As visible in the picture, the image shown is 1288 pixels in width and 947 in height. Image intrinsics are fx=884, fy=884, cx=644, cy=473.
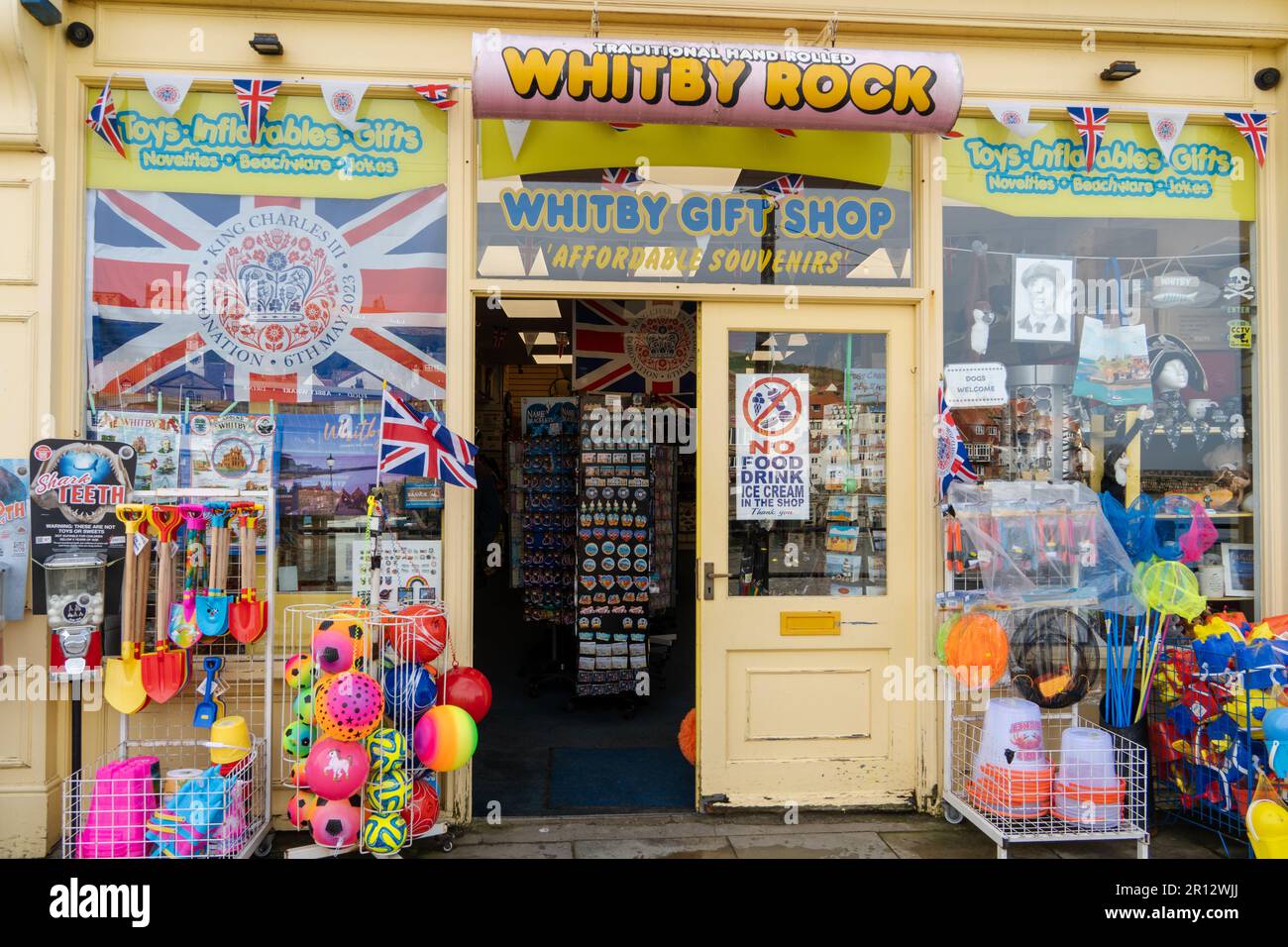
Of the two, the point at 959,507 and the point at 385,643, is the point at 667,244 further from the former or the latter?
the point at 385,643

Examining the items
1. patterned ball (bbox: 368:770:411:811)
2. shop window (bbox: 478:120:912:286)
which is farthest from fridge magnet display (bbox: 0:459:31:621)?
shop window (bbox: 478:120:912:286)

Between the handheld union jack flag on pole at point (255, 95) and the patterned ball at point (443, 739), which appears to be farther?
the handheld union jack flag on pole at point (255, 95)

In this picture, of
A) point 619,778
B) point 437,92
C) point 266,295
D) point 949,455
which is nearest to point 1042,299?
point 949,455

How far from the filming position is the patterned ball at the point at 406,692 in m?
3.83

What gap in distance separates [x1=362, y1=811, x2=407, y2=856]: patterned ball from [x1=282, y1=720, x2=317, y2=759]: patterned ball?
1.37ft

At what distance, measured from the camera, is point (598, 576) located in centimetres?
624

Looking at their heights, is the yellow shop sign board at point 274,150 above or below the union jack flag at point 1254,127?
below

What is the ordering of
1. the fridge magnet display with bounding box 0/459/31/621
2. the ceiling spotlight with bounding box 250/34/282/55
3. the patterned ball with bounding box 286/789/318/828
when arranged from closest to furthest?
1. the patterned ball with bounding box 286/789/318/828
2. the fridge magnet display with bounding box 0/459/31/621
3. the ceiling spotlight with bounding box 250/34/282/55

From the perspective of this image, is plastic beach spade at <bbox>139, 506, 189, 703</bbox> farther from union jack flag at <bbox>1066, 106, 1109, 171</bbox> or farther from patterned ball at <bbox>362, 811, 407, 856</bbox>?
union jack flag at <bbox>1066, 106, 1109, 171</bbox>

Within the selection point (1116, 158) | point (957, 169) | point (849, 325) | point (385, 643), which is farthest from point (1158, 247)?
point (385, 643)

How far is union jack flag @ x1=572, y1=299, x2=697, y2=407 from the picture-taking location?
740cm

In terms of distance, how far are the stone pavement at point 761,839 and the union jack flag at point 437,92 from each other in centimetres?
357

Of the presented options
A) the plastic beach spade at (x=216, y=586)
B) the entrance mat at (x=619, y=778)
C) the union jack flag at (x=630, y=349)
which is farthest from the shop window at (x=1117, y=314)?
the plastic beach spade at (x=216, y=586)

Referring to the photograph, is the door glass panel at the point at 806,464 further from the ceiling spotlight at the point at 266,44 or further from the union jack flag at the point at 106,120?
the union jack flag at the point at 106,120
